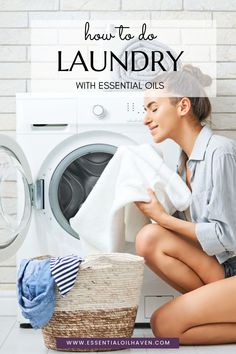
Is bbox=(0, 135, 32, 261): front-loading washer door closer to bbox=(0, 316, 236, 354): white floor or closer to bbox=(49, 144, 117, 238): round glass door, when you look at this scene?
bbox=(49, 144, 117, 238): round glass door

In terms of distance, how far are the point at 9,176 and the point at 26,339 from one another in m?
0.65

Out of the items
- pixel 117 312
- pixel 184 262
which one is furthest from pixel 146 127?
pixel 117 312

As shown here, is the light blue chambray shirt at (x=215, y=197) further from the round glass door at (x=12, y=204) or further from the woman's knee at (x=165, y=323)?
the round glass door at (x=12, y=204)

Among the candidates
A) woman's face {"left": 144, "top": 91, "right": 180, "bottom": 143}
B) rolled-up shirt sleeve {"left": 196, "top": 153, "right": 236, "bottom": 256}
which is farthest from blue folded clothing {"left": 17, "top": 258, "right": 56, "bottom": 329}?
woman's face {"left": 144, "top": 91, "right": 180, "bottom": 143}

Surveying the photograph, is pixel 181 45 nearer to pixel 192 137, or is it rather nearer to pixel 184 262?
pixel 192 137

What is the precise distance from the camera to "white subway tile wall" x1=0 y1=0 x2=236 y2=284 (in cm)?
328

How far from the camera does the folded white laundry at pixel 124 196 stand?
2721 mm

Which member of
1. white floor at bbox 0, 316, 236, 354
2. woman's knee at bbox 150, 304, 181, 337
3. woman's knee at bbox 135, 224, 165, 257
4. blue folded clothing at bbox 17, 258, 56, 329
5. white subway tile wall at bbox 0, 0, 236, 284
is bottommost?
white floor at bbox 0, 316, 236, 354

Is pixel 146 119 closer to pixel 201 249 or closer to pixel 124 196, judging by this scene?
pixel 124 196

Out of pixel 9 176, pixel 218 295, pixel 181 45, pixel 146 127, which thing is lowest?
pixel 218 295

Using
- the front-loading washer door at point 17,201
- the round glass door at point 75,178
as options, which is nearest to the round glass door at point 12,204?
the front-loading washer door at point 17,201

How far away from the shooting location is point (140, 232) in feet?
8.65

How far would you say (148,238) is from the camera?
2.59 metres

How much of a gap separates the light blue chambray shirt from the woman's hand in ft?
0.37
